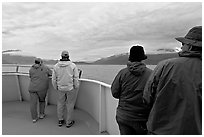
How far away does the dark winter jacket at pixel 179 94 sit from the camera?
35.5 inches

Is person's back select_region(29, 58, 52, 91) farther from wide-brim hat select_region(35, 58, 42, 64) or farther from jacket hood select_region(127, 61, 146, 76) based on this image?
jacket hood select_region(127, 61, 146, 76)

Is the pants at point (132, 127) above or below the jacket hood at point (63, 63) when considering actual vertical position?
below

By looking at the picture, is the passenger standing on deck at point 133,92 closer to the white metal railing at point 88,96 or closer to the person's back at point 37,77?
the white metal railing at point 88,96

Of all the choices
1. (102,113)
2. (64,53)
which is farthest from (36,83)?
(102,113)

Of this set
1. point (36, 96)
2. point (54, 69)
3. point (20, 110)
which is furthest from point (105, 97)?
point (20, 110)

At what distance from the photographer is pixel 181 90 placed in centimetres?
91

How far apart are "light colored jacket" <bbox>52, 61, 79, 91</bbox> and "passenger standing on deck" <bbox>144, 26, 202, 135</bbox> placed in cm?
193

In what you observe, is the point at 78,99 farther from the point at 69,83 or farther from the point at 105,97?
the point at 105,97

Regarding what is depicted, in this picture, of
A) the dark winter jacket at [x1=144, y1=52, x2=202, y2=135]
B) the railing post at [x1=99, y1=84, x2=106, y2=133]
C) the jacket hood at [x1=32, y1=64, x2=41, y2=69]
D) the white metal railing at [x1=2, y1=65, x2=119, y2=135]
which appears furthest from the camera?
the jacket hood at [x1=32, y1=64, x2=41, y2=69]

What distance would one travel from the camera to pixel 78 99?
3.77 metres

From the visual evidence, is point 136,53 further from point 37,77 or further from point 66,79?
point 37,77

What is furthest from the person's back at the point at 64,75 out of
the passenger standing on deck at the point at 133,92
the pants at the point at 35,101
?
the passenger standing on deck at the point at 133,92

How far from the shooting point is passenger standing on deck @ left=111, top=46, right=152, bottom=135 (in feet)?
4.81

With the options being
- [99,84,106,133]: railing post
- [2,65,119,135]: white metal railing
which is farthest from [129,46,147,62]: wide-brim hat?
[99,84,106,133]: railing post
